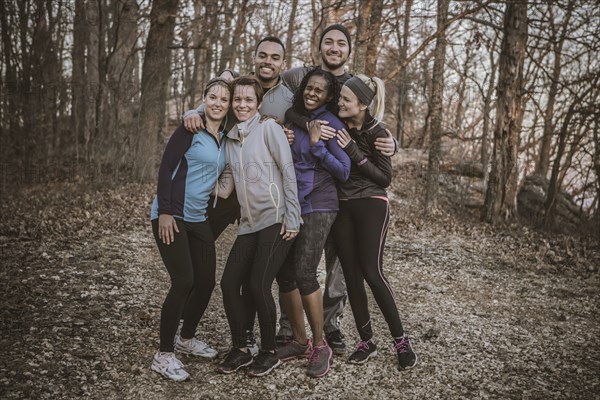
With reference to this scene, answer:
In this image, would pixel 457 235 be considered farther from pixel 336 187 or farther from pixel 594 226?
pixel 336 187

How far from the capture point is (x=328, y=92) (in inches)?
152

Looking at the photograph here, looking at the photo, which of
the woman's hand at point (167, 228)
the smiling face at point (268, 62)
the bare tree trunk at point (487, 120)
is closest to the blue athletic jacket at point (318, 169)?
the smiling face at point (268, 62)

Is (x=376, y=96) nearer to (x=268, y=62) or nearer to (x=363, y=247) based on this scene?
(x=268, y=62)

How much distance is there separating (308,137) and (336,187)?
482 millimetres

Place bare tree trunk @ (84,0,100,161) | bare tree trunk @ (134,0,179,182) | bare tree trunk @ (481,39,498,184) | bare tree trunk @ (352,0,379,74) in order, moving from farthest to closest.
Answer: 1. bare tree trunk @ (481,39,498,184)
2. bare tree trunk @ (134,0,179,182)
3. bare tree trunk @ (84,0,100,161)
4. bare tree trunk @ (352,0,379,74)

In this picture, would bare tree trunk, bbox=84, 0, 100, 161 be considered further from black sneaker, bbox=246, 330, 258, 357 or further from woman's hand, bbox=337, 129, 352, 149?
woman's hand, bbox=337, 129, 352, 149

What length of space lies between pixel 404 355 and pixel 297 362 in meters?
0.92

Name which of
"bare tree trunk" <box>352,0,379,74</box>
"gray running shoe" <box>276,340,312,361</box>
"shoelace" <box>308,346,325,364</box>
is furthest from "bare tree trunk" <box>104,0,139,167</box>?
"shoelace" <box>308,346,325,364</box>

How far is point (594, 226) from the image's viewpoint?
380 inches

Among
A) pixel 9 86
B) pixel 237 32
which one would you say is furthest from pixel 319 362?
pixel 237 32

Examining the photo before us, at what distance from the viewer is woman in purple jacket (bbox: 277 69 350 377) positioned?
3.76 meters

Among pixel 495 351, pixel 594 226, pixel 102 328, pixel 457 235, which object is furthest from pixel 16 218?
pixel 594 226

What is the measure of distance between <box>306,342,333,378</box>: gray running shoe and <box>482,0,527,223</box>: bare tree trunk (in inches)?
293

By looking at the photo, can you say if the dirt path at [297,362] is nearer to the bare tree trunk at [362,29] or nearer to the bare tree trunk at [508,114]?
the bare tree trunk at [508,114]
